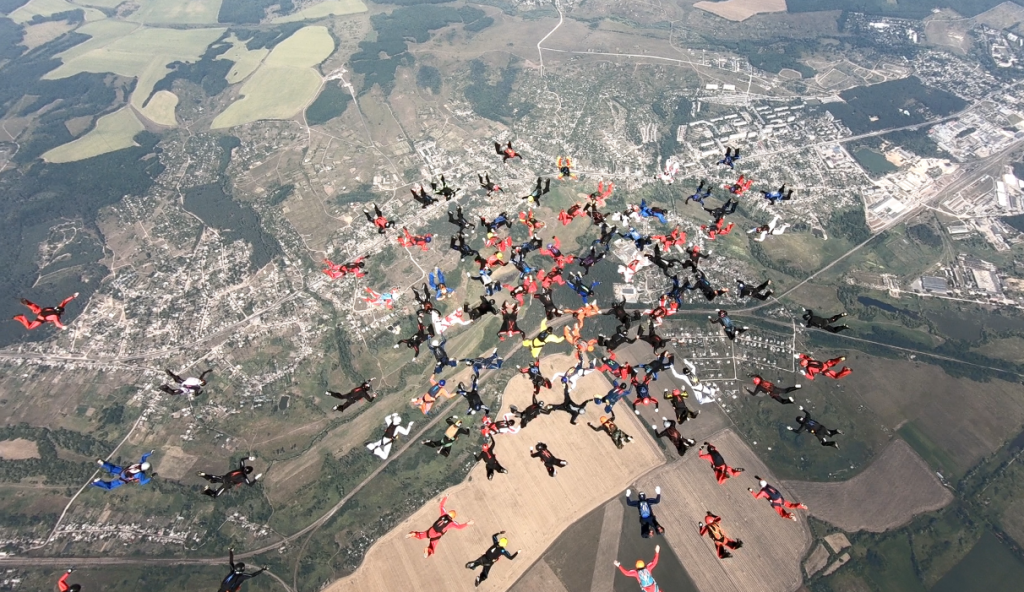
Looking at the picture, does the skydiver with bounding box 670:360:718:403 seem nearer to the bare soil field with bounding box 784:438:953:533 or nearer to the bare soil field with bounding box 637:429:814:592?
the bare soil field with bounding box 637:429:814:592

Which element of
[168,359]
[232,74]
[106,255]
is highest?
[232,74]

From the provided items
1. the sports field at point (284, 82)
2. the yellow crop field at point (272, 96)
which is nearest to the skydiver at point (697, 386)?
the yellow crop field at point (272, 96)

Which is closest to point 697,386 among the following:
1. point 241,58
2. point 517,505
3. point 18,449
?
point 517,505

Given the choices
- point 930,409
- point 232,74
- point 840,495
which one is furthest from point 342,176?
point 930,409

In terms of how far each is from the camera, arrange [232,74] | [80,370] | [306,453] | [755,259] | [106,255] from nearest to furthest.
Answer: [306,453], [80,370], [755,259], [106,255], [232,74]

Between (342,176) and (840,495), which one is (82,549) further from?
(840,495)

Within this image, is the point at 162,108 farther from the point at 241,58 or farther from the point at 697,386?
the point at 697,386

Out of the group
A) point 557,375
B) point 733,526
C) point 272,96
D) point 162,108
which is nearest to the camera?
point 733,526

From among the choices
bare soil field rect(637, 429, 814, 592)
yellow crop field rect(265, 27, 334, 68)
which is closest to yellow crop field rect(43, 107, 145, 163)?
yellow crop field rect(265, 27, 334, 68)
